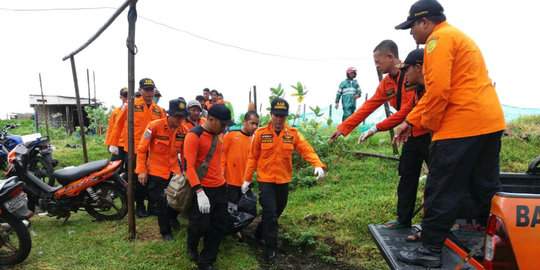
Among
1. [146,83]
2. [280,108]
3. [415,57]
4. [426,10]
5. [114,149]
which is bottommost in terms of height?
[114,149]

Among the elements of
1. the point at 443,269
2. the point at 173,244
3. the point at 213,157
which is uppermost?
the point at 213,157

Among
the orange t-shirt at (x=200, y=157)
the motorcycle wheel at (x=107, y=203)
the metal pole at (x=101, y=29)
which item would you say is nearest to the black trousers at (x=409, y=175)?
the orange t-shirt at (x=200, y=157)

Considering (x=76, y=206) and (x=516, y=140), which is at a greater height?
(x=516, y=140)

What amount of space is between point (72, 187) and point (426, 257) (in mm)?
4547

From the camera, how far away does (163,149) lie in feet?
15.8

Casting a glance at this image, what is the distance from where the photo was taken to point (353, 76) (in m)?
9.66

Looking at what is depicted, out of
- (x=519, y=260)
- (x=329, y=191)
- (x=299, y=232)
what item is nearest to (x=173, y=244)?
(x=299, y=232)

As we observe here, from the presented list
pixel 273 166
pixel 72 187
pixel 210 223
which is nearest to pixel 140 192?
pixel 72 187

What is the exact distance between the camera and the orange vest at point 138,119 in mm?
5664

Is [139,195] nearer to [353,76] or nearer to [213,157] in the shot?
[213,157]

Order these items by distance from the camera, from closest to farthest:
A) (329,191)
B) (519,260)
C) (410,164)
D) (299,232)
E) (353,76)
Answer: (519,260), (410,164), (299,232), (329,191), (353,76)

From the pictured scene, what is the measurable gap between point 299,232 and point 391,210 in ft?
4.39

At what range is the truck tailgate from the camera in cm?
241

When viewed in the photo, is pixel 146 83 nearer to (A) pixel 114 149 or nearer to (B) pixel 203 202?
(A) pixel 114 149
